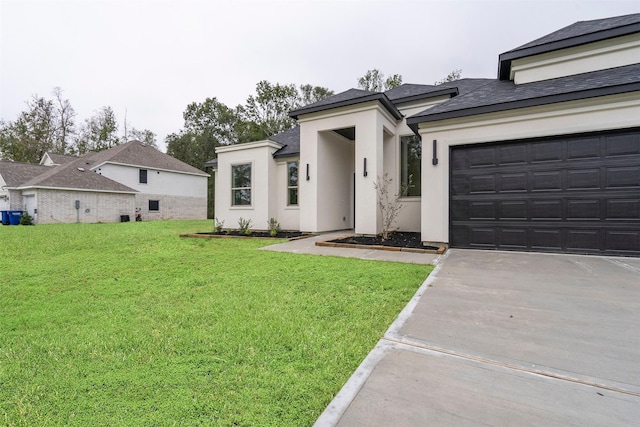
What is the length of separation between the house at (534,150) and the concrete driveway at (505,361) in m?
2.44

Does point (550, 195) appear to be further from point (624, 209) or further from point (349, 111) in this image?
point (349, 111)

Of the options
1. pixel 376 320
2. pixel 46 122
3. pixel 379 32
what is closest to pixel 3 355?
pixel 376 320

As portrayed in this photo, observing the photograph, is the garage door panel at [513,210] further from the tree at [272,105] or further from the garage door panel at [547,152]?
the tree at [272,105]

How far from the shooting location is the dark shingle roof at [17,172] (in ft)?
63.7

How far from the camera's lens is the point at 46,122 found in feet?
91.3

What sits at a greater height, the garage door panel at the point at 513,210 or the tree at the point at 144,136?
the tree at the point at 144,136

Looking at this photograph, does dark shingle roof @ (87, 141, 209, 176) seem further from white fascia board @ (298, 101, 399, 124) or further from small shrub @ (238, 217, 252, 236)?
white fascia board @ (298, 101, 399, 124)

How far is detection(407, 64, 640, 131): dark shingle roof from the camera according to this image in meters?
5.21

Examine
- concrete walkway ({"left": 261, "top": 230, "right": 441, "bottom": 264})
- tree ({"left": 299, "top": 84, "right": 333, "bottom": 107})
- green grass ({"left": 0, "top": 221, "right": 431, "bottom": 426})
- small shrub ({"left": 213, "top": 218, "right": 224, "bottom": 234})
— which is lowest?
green grass ({"left": 0, "top": 221, "right": 431, "bottom": 426})

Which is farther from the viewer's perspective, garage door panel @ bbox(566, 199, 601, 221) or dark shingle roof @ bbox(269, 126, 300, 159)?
dark shingle roof @ bbox(269, 126, 300, 159)

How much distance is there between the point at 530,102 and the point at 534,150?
3.18 ft

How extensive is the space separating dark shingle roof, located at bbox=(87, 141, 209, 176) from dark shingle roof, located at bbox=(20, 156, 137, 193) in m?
1.23

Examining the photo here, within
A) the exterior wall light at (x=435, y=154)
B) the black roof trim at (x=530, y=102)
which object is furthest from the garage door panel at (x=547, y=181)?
the exterior wall light at (x=435, y=154)

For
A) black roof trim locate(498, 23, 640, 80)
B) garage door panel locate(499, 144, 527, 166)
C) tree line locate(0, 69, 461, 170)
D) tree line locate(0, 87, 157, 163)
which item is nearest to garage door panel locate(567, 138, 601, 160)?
garage door panel locate(499, 144, 527, 166)
